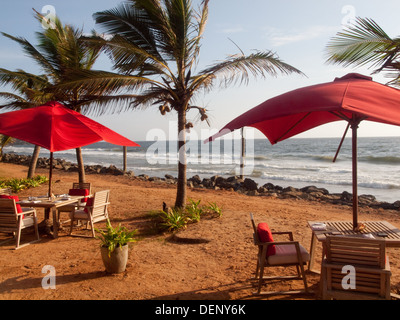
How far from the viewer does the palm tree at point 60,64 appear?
9067mm

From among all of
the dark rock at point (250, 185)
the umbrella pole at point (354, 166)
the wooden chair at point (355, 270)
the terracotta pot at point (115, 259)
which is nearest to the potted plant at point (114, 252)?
the terracotta pot at point (115, 259)

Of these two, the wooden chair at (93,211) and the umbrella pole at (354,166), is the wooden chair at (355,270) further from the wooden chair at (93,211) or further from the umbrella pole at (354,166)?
the wooden chair at (93,211)

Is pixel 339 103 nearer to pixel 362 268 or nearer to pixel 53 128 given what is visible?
pixel 362 268

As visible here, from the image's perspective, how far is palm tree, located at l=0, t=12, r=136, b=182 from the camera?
9.07 meters

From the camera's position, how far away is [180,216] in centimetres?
744

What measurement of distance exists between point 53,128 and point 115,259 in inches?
102

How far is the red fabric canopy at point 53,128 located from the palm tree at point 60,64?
217 centimetres

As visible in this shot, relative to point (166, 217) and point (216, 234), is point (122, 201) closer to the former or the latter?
point (166, 217)

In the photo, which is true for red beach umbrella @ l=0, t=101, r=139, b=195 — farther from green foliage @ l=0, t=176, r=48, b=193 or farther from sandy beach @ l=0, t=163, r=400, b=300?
green foliage @ l=0, t=176, r=48, b=193

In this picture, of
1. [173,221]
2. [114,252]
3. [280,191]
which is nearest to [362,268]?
[114,252]

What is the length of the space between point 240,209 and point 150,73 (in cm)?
444

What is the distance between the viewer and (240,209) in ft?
30.1

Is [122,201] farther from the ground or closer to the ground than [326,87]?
closer to the ground
